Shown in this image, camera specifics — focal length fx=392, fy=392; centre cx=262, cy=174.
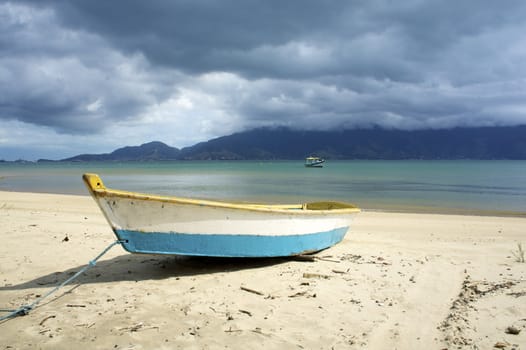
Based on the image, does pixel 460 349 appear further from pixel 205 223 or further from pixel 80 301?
pixel 80 301

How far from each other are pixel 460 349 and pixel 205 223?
3593 mm

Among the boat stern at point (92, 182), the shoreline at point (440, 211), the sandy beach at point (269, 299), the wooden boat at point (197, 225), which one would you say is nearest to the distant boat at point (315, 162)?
the shoreline at point (440, 211)

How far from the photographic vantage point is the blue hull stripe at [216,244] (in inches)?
221

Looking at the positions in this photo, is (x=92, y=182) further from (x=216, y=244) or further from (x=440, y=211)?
(x=440, y=211)

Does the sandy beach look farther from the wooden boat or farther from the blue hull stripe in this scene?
the wooden boat

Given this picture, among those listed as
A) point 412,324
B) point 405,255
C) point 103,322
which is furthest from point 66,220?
point 412,324

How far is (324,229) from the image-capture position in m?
7.62

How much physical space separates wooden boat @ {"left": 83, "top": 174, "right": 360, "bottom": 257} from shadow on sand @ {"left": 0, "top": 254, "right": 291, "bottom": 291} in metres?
0.44

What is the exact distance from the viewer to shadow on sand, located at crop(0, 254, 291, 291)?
5.91 meters

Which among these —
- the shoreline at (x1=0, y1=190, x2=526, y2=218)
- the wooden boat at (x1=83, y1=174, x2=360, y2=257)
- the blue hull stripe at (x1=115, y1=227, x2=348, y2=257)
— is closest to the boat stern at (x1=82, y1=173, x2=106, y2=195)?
the wooden boat at (x1=83, y1=174, x2=360, y2=257)

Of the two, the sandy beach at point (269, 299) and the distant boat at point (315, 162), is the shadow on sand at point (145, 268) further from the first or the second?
the distant boat at point (315, 162)

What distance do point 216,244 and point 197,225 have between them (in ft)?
1.49

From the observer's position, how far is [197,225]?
582cm

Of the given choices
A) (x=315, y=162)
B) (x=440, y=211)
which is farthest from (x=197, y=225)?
(x=315, y=162)
